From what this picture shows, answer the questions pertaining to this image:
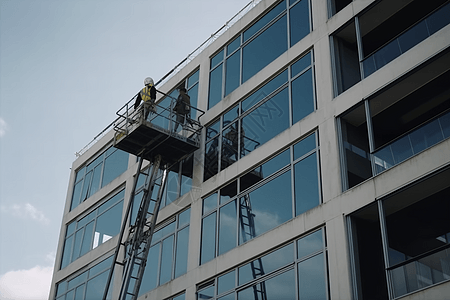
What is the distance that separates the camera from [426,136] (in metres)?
16.5

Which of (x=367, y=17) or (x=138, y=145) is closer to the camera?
(x=367, y=17)

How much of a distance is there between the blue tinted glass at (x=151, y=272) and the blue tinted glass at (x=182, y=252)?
48.2 inches

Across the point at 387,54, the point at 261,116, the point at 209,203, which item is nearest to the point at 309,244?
the point at 209,203

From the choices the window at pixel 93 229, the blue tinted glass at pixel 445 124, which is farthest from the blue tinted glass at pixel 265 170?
the window at pixel 93 229

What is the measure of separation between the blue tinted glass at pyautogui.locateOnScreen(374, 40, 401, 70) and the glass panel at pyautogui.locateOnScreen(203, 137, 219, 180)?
25.0 ft

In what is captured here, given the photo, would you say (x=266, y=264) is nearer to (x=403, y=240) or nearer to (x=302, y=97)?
(x=403, y=240)

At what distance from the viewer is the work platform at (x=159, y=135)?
23.2 metres

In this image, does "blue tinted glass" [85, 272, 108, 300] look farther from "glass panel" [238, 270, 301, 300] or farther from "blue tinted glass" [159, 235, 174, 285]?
"glass panel" [238, 270, 301, 300]

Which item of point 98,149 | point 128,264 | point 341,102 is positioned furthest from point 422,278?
point 98,149

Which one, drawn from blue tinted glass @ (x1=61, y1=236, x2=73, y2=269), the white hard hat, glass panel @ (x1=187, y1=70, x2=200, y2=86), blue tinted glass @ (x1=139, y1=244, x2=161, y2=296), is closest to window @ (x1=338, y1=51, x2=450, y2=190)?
the white hard hat

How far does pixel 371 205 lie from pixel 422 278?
262 cm

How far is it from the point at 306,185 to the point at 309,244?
1.99 meters

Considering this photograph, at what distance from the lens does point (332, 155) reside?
717 inches

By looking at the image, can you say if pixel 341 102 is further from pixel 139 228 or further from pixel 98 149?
pixel 98 149
